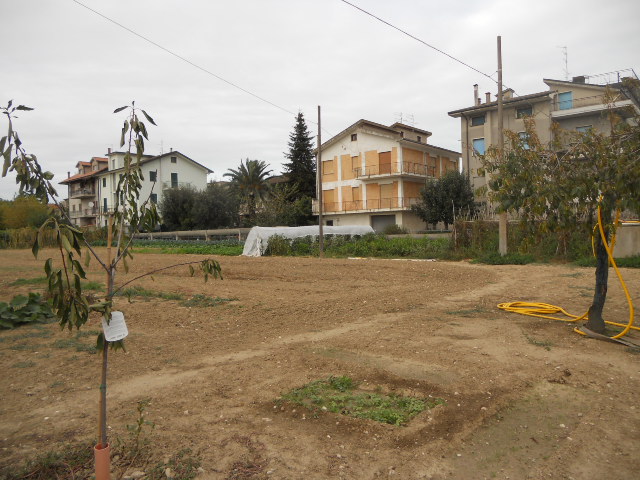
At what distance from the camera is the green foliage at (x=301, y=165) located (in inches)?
1842

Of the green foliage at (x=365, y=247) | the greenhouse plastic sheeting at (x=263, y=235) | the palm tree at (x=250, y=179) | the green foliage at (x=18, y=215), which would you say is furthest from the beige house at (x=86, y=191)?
the green foliage at (x=365, y=247)

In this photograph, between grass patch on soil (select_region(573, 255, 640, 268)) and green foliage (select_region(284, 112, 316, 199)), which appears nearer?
grass patch on soil (select_region(573, 255, 640, 268))

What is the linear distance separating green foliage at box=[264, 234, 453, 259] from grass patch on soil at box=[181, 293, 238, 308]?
12.9 m

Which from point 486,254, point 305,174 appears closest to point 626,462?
point 486,254

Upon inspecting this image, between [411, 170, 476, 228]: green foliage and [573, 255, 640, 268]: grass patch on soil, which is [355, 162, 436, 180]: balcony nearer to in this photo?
[411, 170, 476, 228]: green foliage

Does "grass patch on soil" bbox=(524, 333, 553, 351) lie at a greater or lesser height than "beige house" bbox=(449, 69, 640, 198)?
lesser

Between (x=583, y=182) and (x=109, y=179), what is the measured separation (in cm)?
5876

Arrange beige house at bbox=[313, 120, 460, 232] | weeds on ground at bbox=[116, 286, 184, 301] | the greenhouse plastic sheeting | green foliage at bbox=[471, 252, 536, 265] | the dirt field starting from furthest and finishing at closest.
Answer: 1. beige house at bbox=[313, 120, 460, 232]
2. the greenhouse plastic sheeting
3. green foliage at bbox=[471, 252, 536, 265]
4. weeds on ground at bbox=[116, 286, 184, 301]
5. the dirt field

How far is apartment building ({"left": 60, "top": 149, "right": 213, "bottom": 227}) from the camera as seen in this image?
178ft

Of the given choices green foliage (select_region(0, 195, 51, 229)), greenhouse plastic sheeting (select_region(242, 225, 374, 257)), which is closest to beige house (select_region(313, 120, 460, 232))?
greenhouse plastic sheeting (select_region(242, 225, 374, 257))

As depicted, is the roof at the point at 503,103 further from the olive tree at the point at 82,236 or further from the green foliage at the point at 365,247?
the olive tree at the point at 82,236

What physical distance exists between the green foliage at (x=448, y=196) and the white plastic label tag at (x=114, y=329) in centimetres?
3310

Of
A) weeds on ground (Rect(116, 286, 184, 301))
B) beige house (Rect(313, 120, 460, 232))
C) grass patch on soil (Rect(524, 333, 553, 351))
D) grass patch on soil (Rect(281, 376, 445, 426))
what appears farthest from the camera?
beige house (Rect(313, 120, 460, 232))

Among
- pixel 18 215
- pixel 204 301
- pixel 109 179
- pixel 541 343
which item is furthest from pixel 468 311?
pixel 18 215
